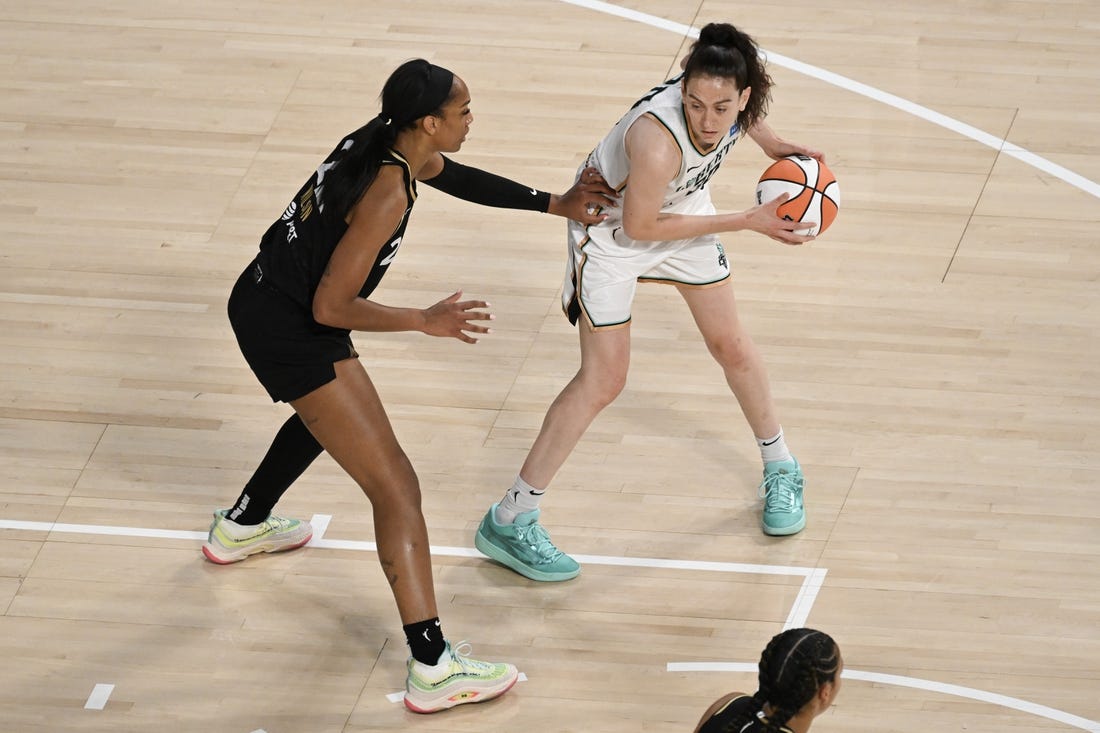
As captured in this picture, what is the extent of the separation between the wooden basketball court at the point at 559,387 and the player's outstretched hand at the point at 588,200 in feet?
3.73

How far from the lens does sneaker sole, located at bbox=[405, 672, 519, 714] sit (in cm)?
478

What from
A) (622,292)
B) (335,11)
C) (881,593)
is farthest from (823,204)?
(335,11)

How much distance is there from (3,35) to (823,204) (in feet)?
17.3

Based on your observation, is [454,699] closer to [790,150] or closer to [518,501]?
[518,501]

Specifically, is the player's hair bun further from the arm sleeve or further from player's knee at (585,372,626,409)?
player's knee at (585,372,626,409)

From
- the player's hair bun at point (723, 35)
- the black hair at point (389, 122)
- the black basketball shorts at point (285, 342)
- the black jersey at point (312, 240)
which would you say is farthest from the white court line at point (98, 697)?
the player's hair bun at point (723, 35)

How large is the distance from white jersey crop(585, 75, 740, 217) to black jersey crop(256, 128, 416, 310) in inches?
32.8

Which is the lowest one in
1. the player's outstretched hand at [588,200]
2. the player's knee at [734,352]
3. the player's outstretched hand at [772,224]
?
the player's knee at [734,352]

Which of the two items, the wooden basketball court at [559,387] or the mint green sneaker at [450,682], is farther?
the wooden basketball court at [559,387]

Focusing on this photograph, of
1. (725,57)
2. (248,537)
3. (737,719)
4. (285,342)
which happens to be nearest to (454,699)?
(248,537)

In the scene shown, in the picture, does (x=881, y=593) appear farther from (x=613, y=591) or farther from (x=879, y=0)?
(x=879, y=0)

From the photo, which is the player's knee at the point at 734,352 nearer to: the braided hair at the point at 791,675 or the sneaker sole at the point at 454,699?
the sneaker sole at the point at 454,699

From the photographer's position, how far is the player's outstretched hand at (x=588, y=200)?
197 inches

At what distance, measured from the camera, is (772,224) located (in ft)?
15.9
